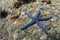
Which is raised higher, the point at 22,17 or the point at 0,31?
the point at 22,17

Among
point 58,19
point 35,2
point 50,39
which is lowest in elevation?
point 50,39

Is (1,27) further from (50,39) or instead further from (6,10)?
(50,39)


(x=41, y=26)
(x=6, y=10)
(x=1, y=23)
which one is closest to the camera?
(x=41, y=26)

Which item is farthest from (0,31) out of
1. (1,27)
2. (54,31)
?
(54,31)

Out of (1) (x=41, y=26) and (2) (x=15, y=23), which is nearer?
(1) (x=41, y=26)

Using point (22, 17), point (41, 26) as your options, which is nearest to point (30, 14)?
point (22, 17)

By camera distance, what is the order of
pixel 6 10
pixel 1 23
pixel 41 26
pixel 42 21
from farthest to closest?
pixel 6 10 → pixel 1 23 → pixel 42 21 → pixel 41 26
